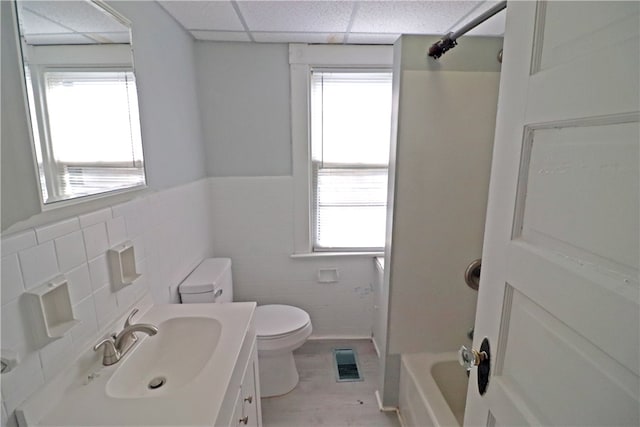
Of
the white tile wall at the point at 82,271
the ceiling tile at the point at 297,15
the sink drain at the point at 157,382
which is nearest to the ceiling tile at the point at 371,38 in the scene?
the ceiling tile at the point at 297,15

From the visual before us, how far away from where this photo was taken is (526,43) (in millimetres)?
603

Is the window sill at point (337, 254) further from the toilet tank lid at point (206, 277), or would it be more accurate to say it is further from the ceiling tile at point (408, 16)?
the ceiling tile at point (408, 16)

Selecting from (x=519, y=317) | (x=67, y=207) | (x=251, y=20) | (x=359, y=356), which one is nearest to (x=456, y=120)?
(x=519, y=317)

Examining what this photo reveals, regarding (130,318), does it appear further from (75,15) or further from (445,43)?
(445,43)

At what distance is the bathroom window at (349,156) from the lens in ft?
7.36

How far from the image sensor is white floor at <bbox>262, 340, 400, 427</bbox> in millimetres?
1812

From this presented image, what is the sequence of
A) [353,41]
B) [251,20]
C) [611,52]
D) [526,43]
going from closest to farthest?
[611,52] → [526,43] → [251,20] → [353,41]

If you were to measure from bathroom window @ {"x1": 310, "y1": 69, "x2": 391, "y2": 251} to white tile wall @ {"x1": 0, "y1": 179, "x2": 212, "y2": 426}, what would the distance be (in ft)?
3.54

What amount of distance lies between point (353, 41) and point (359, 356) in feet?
7.52

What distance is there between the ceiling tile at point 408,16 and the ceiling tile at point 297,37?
0.18 meters

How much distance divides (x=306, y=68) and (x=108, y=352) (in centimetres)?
196

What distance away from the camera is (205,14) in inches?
66.3

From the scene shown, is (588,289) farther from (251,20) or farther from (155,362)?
(251,20)

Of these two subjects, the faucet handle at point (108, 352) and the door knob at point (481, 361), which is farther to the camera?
the faucet handle at point (108, 352)
